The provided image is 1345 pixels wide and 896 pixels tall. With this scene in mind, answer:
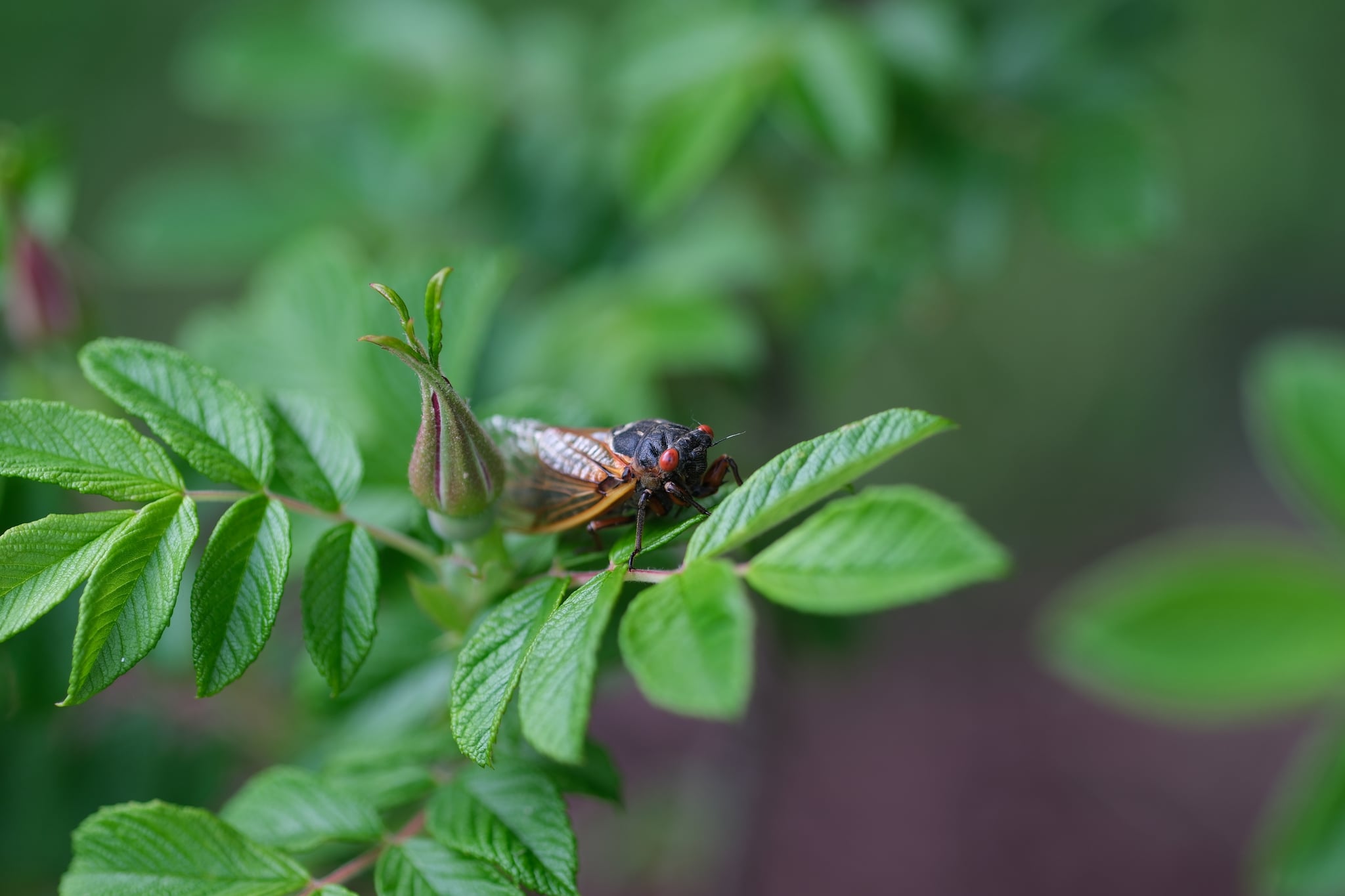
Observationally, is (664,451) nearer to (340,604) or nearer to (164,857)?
(340,604)

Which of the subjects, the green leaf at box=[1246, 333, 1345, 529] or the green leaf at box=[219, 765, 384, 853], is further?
the green leaf at box=[1246, 333, 1345, 529]

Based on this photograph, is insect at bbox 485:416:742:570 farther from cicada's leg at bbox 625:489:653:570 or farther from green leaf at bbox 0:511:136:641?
green leaf at bbox 0:511:136:641

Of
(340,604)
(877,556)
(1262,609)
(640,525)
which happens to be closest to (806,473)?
(877,556)

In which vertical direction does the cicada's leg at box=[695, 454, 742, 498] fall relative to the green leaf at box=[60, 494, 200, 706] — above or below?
below

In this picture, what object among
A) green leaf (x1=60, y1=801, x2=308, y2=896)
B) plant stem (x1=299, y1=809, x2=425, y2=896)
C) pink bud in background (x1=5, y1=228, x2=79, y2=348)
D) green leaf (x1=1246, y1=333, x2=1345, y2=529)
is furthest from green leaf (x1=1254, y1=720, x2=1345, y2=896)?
pink bud in background (x1=5, y1=228, x2=79, y2=348)

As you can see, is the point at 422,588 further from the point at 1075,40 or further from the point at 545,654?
the point at 1075,40

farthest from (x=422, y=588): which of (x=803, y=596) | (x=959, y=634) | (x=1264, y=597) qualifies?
(x=959, y=634)

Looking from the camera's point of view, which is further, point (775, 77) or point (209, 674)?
point (775, 77)
